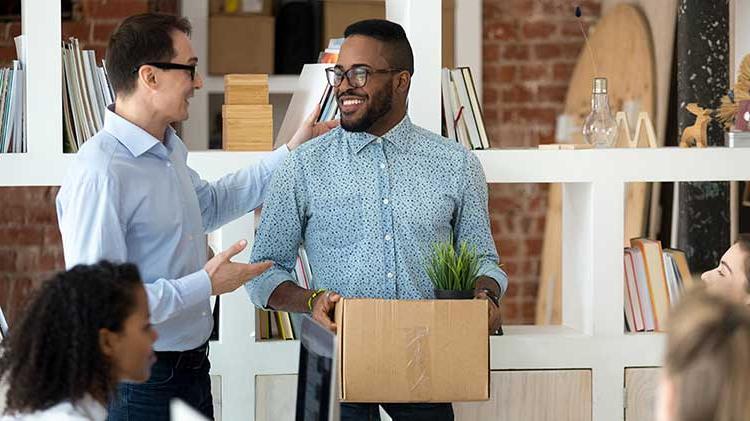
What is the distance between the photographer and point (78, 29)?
588 cm

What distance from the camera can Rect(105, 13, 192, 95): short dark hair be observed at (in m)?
2.99

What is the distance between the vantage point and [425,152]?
328 centimetres

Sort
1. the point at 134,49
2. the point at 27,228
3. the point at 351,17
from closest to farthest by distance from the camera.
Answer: the point at 134,49 < the point at 27,228 < the point at 351,17

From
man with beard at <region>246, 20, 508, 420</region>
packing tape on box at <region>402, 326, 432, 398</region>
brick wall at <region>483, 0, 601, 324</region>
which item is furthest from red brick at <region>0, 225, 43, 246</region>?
packing tape on box at <region>402, 326, 432, 398</region>

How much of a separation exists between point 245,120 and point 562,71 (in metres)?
3.30

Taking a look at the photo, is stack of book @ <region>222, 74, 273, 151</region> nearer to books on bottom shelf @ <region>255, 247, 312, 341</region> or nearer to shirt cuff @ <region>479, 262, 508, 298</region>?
books on bottom shelf @ <region>255, 247, 312, 341</region>

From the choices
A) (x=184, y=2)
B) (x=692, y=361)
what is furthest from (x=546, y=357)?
(x=184, y=2)

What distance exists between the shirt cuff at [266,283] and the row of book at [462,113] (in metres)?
0.75

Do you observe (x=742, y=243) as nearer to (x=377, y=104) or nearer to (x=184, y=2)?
(x=377, y=104)

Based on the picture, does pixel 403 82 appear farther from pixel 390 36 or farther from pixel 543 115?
pixel 543 115

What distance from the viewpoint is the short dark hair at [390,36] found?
3172 mm

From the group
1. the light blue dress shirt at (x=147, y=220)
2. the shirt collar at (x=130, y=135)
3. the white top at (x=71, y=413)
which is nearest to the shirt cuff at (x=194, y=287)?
the light blue dress shirt at (x=147, y=220)

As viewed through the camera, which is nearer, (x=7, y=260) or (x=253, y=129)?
(x=253, y=129)

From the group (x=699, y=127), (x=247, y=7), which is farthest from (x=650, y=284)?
(x=247, y=7)
